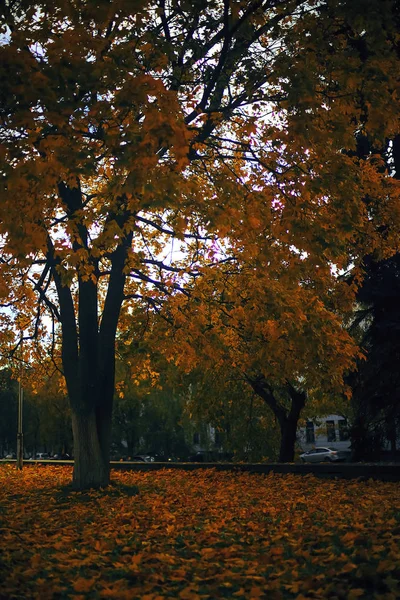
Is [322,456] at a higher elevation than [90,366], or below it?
below

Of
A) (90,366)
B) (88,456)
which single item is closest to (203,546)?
(88,456)

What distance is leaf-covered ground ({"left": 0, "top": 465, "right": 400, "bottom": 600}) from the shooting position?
17.5ft

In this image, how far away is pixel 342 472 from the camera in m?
15.3

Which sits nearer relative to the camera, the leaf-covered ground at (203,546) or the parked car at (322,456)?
the leaf-covered ground at (203,546)

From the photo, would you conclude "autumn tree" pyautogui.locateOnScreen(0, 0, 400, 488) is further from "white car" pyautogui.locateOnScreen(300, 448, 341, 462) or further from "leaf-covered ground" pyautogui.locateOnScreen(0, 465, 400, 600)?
"white car" pyautogui.locateOnScreen(300, 448, 341, 462)

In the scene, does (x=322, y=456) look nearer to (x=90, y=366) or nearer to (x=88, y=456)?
(x=88, y=456)

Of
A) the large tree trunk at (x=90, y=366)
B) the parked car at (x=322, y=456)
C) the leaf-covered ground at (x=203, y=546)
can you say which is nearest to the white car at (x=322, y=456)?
the parked car at (x=322, y=456)

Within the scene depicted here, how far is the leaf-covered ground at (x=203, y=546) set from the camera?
535 cm

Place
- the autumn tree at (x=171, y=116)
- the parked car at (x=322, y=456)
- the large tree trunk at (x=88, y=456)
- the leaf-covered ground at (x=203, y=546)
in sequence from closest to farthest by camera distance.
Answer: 1. the leaf-covered ground at (x=203, y=546)
2. the autumn tree at (x=171, y=116)
3. the large tree trunk at (x=88, y=456)
4. the parked car at (x=322, y=456)

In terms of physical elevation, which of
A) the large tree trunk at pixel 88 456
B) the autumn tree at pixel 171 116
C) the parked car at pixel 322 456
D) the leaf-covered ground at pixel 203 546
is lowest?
the parked car at pixel 322 456

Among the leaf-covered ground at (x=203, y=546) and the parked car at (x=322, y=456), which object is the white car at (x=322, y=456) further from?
the leaf-covered ground at (x=203, y=546)

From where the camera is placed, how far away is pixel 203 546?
7.11 m

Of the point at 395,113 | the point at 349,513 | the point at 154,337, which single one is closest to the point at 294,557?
the point at 349,513

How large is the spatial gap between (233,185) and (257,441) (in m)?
24.6
